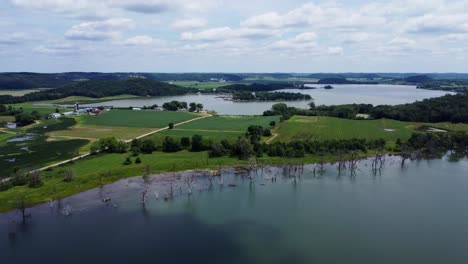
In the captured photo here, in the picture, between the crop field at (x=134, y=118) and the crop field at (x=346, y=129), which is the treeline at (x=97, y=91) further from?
the crop field at (x=346, y=129)

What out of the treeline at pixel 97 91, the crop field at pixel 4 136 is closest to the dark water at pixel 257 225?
the crop field at pixel 4 136

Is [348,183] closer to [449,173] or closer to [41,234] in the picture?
[449,173]

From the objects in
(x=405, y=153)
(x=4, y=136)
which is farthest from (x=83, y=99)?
(x=405, y=153)

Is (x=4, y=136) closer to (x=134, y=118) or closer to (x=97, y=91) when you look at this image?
(x=134, y=118)

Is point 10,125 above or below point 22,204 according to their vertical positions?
above

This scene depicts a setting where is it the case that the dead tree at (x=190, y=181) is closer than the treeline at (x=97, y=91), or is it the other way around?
the dead tree at (x=190, y=181)

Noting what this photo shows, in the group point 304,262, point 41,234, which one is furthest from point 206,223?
point 41,234
